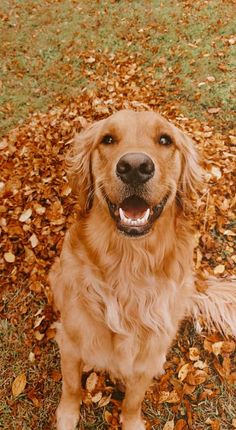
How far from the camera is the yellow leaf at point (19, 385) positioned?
2.92 meters

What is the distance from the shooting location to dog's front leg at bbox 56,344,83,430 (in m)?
2.58

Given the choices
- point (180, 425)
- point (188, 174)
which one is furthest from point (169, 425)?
point (188, 174)

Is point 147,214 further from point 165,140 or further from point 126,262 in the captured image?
point 165,140

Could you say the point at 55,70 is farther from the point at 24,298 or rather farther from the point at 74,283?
the point at 74,283

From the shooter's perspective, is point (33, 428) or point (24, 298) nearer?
point (33, 428)

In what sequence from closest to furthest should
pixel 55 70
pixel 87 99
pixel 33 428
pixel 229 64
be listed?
pixel 33 428 → pixel 87 99 → pixel 229 64 → pixel 55 70

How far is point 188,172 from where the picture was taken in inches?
99.0

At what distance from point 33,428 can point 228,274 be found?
204cm

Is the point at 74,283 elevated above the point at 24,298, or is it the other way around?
the point at 74,283

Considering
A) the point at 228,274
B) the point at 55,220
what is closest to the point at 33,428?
the point at 55,220

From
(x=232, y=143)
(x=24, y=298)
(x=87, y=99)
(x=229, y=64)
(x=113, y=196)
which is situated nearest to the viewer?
(x=113, y=196)

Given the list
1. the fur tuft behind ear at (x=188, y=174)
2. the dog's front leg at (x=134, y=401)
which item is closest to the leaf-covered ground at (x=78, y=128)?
the dog's front leg at (x=134, y=401)

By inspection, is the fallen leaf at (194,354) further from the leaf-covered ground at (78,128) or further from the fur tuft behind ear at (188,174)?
the fur tuft behind ear at (188,174)

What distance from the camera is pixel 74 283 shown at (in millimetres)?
2291
